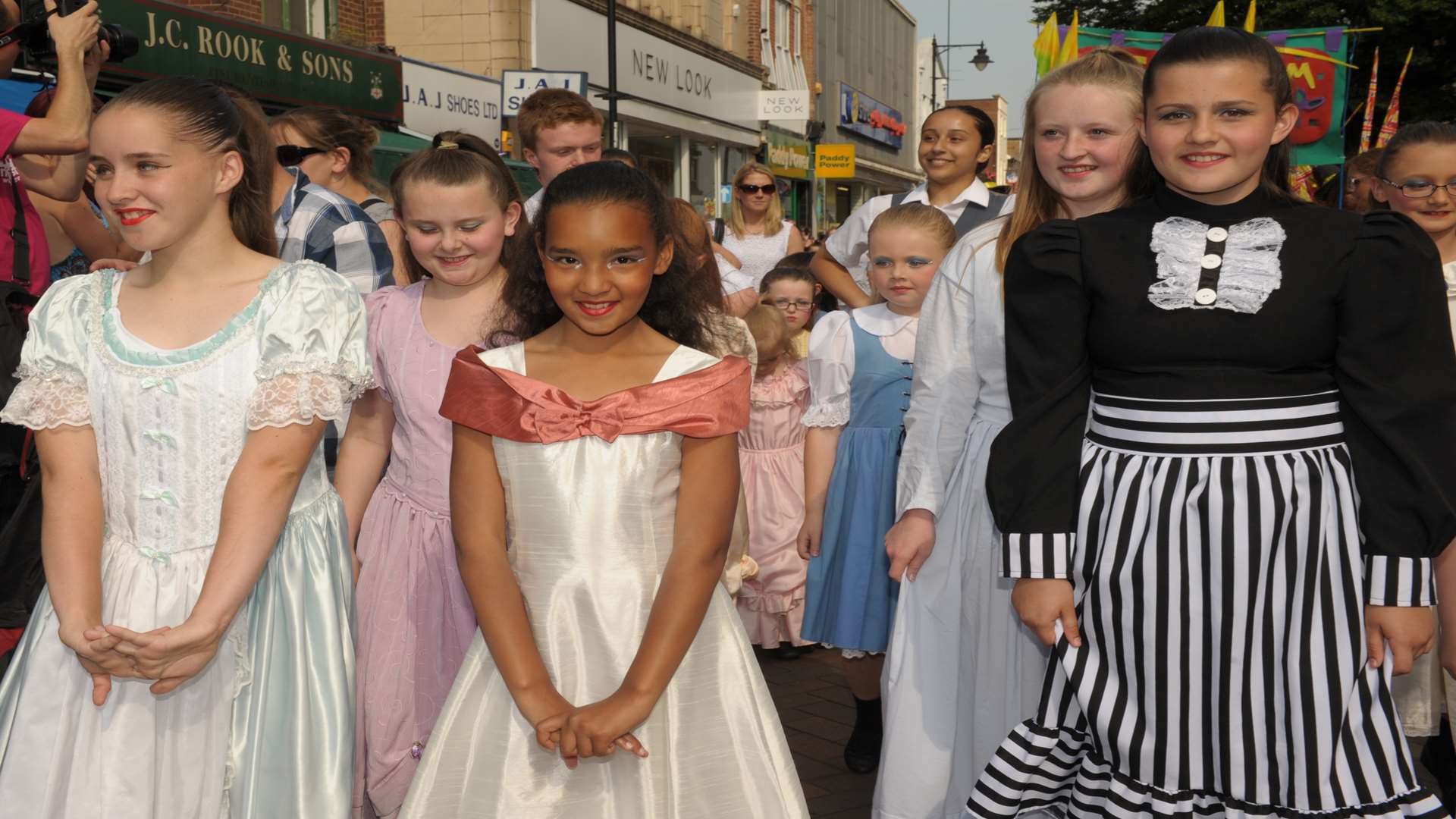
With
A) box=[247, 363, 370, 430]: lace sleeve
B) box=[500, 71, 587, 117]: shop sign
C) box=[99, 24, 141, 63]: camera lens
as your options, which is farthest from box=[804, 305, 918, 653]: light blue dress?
box=[500, 71, 587, 117]: shop sign

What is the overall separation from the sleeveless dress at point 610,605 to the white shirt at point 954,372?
2.65 feet

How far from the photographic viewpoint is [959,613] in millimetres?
3236

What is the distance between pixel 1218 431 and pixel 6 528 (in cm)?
269

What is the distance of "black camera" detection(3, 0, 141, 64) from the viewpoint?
3924 mm

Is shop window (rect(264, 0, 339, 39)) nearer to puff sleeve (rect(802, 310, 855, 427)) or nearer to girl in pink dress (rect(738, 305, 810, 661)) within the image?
girl in pink dress (rect(738, 305, 810, 661))

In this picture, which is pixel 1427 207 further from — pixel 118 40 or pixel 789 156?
pixel 789 156

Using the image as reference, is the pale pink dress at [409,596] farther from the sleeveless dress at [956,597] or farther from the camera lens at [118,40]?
the camera lens at [118,40]

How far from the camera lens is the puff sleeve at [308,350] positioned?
2600mm

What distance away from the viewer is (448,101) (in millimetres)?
18484

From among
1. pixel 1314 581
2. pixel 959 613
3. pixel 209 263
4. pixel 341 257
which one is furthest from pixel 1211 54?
pixel 341 257

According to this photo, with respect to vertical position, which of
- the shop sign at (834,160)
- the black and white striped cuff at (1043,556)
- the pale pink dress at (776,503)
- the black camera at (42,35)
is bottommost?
the pale pink dress at (776,503)

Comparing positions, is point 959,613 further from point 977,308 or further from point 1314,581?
point 1314,581

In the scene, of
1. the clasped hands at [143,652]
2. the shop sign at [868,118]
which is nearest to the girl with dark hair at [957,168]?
the clasped hands at [143,652]

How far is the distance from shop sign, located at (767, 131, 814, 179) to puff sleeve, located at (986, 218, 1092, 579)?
31958mm
